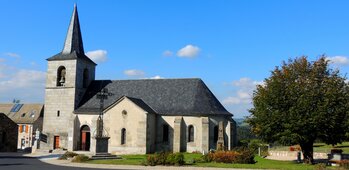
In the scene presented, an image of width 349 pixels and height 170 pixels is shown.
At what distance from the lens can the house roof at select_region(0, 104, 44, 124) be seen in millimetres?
57938

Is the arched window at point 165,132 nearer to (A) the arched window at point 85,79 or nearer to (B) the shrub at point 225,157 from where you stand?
(A) the arched window at point 85,79

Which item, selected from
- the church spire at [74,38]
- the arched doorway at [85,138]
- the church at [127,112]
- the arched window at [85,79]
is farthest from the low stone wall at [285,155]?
the church spire at [74,38]

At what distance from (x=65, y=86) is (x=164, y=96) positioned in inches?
456

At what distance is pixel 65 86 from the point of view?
4181cm

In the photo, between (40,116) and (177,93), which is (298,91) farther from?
(40,116)

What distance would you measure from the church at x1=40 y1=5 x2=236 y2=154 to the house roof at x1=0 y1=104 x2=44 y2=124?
57.9ft

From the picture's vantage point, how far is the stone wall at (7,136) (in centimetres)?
4219

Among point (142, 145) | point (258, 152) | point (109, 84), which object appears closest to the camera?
point (142, 145)

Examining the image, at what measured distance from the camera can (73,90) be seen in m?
41.3

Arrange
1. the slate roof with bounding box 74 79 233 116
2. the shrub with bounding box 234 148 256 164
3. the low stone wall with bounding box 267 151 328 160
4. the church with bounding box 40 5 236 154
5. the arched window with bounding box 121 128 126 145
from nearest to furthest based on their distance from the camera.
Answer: the shrub with bounding box 234 148 256 164 < the low stone wall with bounding box 267 151 328 160 < the church with bounding box 40 5 236 154 < the arched window with bounding box 121 128 126 145 < the slate roof with bounding box 74 79 233 116

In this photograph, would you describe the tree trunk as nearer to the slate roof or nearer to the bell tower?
the slate roof

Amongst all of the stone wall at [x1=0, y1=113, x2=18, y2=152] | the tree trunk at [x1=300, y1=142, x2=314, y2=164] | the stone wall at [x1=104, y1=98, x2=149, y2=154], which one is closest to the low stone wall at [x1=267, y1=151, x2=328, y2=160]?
the tree trunk at [x1=300, y1=142, x2=314, y2=164]

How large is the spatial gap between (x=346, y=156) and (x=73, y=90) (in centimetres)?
2848

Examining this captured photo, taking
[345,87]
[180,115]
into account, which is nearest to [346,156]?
[345,87]
